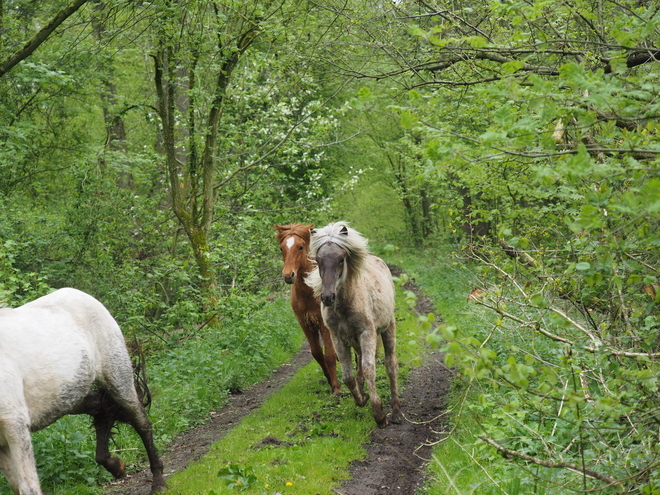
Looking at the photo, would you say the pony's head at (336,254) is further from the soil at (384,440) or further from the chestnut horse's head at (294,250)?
the soil at (384,440)

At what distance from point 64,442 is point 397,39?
23.8 feet

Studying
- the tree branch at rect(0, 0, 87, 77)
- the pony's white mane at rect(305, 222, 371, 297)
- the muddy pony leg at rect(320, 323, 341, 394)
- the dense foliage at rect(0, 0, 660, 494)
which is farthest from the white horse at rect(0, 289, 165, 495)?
the tree branch at rect(0, 0, 87, 77)

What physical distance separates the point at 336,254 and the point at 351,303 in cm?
72

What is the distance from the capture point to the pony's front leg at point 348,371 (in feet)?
25.4

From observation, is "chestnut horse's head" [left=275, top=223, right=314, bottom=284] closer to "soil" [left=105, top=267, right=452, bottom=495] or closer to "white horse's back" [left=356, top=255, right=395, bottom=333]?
"white horse's back" [left=356, top=255, right=395, bottom=333]

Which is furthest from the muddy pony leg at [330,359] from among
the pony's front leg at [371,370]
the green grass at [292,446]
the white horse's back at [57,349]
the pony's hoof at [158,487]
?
the white horse's back at [57,349]

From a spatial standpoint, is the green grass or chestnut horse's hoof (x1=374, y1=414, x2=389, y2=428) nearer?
the green grass

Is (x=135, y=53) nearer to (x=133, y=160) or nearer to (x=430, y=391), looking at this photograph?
(x=133, y=160)

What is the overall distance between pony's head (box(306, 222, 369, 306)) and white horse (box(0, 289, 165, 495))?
254 centimetres

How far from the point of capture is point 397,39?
29.9ft

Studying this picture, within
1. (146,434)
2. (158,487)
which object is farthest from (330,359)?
(158,487)

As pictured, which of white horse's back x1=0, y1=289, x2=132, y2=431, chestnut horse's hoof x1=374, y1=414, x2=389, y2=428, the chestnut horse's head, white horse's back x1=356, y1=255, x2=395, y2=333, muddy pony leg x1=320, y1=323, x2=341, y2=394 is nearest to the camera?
white horse's back x1=0, y1=289, x2=132, y2=431

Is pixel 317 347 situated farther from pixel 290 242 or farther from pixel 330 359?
pixel 290 242

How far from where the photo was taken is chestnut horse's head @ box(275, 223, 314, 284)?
879 cm
